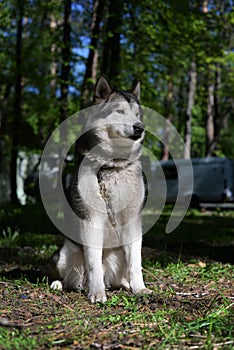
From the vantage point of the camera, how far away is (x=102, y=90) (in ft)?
14.4

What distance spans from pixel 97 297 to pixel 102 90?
201cm

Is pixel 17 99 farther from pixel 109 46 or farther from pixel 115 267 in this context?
pixel 115 267

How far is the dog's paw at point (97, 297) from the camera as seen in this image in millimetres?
3745

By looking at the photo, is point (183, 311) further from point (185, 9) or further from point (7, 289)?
point (185, 9)

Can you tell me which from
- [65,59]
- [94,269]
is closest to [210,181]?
[65,59]

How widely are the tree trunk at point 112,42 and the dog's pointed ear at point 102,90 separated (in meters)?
7.31

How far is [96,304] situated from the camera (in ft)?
12.1

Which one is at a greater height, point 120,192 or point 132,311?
point 120,192

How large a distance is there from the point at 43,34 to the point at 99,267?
518 inches

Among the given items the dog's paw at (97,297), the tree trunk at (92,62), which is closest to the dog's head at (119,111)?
the dog's paw at (97,297)

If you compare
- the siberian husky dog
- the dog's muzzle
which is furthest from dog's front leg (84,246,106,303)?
the dog's muzzle

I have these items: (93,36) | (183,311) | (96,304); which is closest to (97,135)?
(96,304)

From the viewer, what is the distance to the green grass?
8.71 ft

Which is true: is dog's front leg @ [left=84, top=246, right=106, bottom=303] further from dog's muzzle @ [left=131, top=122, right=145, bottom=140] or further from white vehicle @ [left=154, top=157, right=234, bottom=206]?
white vehicle @ [left=154, top=157, right=234, bottom=206]
